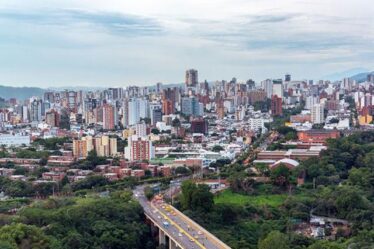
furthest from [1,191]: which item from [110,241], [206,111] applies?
[206,111]

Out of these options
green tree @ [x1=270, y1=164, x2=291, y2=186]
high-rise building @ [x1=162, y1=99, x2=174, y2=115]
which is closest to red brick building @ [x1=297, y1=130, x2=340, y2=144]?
green tree @ [x1=270, y1=164, x2=291, y2=186]

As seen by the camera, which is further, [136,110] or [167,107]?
[167,107]

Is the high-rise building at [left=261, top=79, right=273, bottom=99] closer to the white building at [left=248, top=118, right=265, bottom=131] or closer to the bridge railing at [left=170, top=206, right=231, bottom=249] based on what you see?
the white building at [left=248, top=118, right=265, bottom=131]

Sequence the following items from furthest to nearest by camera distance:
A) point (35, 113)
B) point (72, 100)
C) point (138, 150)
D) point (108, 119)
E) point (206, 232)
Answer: point (72, 100), point (35, 113), point (108, 119), point (138, 150), point (206, 232)

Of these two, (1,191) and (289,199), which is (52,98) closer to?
(1,191)

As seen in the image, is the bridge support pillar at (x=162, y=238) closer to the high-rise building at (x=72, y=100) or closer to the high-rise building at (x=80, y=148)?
the high-rise building at (x=80, y=148)

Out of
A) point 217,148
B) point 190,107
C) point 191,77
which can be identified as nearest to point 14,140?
point 217,148

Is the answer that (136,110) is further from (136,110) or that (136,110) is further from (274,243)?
(274,243)

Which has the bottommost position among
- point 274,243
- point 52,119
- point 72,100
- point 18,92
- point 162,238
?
point 162,238
